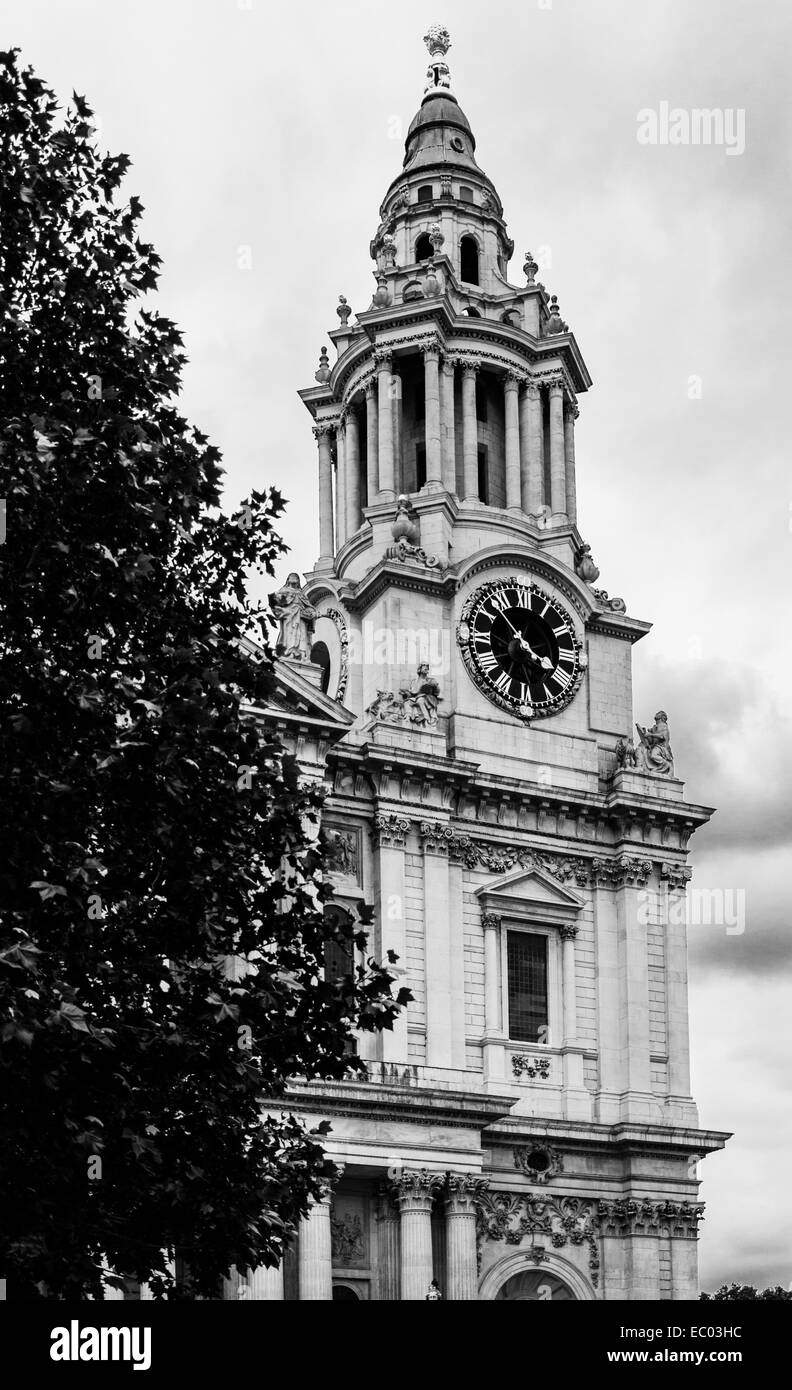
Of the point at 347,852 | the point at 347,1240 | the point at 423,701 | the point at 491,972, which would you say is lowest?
the point at 347,1240

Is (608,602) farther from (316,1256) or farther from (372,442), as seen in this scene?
(316,1256)

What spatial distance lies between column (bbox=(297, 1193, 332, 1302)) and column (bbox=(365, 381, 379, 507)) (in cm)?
2334

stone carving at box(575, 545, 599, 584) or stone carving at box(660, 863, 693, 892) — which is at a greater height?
stone carving at box(575, 545, 599, 584)

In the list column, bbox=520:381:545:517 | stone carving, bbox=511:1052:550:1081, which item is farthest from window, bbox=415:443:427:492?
stone carving, bbox=511:1052:550:1081

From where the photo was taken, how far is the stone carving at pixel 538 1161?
180ft

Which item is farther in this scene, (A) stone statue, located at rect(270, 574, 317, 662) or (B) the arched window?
(B) the arched window

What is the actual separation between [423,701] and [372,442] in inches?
432

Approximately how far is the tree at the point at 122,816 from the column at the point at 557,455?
38.3 metres

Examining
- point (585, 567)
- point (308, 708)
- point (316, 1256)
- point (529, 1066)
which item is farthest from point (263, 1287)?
point (585, 567)

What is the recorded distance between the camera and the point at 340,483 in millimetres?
67125

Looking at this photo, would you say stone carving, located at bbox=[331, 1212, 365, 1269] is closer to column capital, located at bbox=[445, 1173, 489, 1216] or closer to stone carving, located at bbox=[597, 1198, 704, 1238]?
column capital, located at bbox=[445, 1173, 489, 1216]

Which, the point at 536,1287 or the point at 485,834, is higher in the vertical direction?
the point at 485,834

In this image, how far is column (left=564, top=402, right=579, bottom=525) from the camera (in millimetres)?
66269

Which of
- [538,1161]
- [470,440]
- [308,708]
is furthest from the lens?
[470,440]
